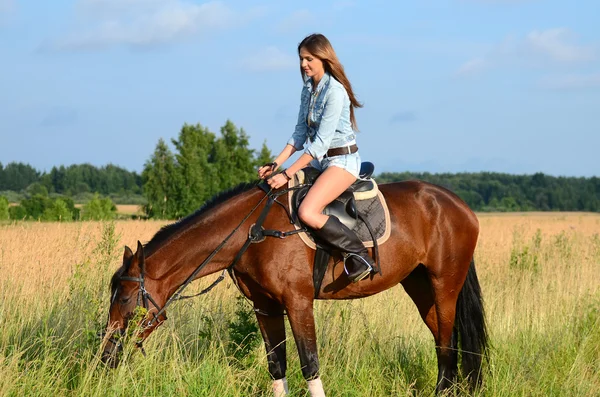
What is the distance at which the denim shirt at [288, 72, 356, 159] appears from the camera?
5223mm

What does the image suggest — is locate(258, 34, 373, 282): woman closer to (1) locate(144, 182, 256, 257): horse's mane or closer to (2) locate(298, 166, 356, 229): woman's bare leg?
(2) locate(298, 166, 356, 229): woman's bare leg

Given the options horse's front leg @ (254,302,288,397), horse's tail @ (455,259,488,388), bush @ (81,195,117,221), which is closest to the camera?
horse's front leg @ (254,302,288,397)

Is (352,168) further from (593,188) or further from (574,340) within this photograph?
(593,188)

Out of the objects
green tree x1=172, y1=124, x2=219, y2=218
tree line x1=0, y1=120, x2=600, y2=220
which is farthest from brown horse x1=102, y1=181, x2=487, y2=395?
tree line x1=0, y1=120, x2=600, y2=220

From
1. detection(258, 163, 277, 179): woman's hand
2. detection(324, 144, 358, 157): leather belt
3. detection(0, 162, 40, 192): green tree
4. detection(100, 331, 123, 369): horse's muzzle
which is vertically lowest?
detection(100, 331, 123, 369): horse's muzzle

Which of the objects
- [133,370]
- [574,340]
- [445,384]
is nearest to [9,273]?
[133,370]

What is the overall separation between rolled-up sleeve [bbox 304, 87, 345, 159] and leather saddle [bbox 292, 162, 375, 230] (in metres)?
0.31

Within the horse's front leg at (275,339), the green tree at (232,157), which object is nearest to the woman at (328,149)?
the horse's front leg at (275,339)

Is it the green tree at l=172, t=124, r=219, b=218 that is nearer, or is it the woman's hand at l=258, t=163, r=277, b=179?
the woman's hand at l=258, t=163, r=277, b=179

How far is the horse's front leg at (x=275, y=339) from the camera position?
5.55 metres

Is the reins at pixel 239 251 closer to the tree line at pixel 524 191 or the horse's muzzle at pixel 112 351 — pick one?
the horse's muzzle at pixel 112 351

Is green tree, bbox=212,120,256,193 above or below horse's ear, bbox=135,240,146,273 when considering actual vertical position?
above

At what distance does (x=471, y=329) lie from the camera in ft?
20.5

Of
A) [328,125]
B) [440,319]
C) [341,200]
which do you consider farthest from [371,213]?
[440,319]
